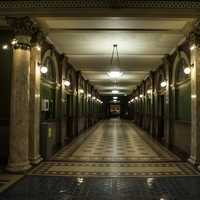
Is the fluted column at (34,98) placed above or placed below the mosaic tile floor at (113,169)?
above

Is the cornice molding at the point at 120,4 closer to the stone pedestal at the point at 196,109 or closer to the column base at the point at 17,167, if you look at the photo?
the stone pedestal at the point at 196,109

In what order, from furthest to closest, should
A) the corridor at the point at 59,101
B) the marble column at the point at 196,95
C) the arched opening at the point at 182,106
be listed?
the arched opening at the point at 182,106, the marble column at the point at 196,95, the corridor at the point at 59,101

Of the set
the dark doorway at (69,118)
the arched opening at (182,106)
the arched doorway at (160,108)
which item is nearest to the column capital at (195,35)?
the arched opening at (182,106)

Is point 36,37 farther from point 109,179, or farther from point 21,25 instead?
point 109,179

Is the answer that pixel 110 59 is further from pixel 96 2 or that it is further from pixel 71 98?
pixel 96 2

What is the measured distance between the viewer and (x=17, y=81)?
20.2ft

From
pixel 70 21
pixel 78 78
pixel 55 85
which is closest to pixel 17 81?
pixel 70 21

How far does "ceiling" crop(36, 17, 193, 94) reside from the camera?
6.89 m

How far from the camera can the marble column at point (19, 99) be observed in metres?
6.14

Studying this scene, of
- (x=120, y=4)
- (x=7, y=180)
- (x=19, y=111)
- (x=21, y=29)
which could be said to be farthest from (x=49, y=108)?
(x=120, y=4)

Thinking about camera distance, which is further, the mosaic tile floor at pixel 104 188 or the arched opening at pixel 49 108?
the arched opening at pixel 49 108

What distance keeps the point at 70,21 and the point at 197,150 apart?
4935 mm

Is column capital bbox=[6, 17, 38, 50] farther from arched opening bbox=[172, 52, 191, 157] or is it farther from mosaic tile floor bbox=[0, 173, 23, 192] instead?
arched opening bbox=[172, 52, 191, 157]

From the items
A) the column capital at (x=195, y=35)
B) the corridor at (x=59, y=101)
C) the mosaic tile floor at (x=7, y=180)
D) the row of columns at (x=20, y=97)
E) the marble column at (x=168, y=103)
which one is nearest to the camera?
the mosaic tile floor at (x=7, y=180)
